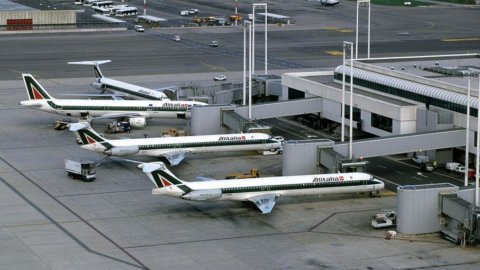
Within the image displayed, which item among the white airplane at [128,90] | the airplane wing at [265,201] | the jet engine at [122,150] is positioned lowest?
the airplane wing at [265,201]

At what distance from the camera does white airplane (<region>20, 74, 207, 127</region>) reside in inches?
5556

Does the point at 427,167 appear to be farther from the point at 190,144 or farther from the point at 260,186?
the point at 190,144

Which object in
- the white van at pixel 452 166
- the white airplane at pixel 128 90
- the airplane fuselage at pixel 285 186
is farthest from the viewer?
the white airplane at pixel 128 90

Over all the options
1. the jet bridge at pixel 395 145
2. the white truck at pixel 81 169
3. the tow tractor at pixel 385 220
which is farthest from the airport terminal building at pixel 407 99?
the white truck at pixel 81 169

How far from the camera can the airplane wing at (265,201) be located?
102 metres

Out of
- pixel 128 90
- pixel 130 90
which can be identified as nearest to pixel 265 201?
pixel 130 90

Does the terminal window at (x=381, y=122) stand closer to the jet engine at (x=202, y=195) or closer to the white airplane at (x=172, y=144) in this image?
the white airplane at (x=172, y=144)

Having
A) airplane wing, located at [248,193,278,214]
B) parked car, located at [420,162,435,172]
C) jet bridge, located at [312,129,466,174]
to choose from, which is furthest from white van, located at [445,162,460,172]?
airplane wing, located at [248,193,278,214]

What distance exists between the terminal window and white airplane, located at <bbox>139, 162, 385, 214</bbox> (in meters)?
19.7

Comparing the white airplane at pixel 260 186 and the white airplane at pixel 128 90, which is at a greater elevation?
the white airplane at pixel 128 90

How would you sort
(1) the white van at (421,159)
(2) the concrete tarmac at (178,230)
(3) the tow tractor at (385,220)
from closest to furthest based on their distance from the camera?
(2) the concrete tarmac at (178,230) < (3) the tow tractor at (385,220) < (1) the white van at (421,159)

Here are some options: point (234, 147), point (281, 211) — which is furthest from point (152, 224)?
point (234, 147)

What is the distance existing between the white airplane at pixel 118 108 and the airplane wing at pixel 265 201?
132ft

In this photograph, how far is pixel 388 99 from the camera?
132500 millimetres
